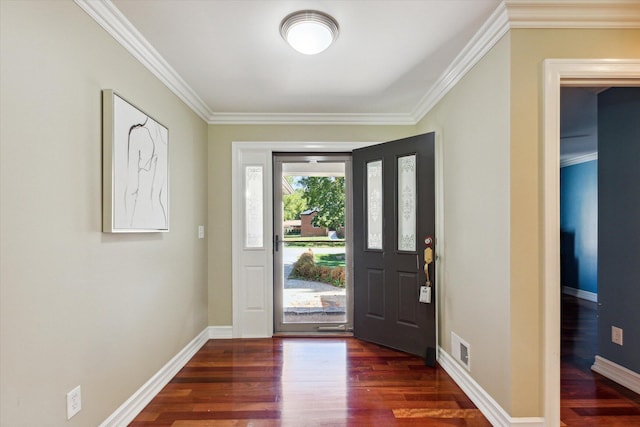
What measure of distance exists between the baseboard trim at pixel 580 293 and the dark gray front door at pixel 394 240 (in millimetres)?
4201

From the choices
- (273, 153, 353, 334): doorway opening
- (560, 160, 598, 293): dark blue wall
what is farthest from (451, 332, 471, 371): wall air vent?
(560, 160, 598, 293): dark blue wall

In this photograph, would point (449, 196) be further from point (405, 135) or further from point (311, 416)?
point (311, 416)

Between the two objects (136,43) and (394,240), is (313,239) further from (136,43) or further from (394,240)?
(136,43)

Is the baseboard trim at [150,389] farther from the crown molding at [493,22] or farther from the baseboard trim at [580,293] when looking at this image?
the baseboard trim at [580,293]

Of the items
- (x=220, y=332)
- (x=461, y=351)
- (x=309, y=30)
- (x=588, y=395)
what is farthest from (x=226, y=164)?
(x=588, y=395)

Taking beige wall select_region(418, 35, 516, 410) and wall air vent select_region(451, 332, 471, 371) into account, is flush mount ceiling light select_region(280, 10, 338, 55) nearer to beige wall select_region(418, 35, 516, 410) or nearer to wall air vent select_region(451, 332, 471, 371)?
beige wall select_region(418, 35, 516, 410)

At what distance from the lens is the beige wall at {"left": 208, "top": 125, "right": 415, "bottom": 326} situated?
378 centimetres

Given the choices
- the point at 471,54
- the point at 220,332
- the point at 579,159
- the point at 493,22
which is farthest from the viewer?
the point at 579,159

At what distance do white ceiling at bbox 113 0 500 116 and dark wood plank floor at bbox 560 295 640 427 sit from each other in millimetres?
2521

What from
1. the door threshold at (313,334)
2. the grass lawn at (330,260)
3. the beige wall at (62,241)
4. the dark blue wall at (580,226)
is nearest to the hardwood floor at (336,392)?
the door threshold at (313,334)

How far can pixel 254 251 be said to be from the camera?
380cm

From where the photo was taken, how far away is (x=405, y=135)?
3859mm

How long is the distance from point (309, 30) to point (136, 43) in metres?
1.12

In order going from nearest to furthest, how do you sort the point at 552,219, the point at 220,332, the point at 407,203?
the point at 552,219
the point at 407,203
the point at 220,332
